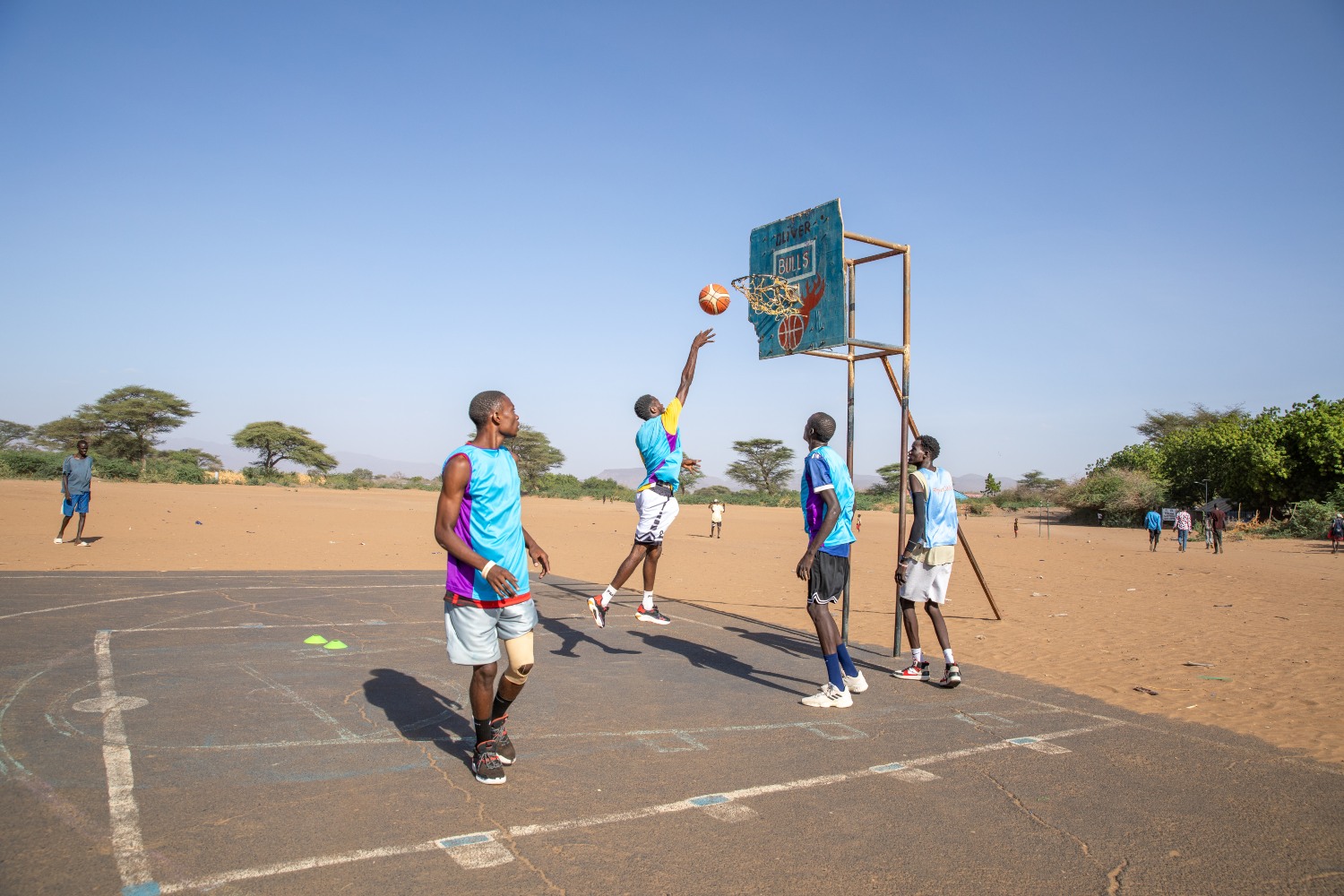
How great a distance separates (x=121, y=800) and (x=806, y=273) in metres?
7.54

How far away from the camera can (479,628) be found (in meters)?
4.48

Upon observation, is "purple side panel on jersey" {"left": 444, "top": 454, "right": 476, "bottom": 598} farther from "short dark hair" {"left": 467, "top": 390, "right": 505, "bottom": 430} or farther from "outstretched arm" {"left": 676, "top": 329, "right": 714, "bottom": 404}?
"outstretched arm" {"left": 676, "top": 329, "right": 714, "bottom": 404}

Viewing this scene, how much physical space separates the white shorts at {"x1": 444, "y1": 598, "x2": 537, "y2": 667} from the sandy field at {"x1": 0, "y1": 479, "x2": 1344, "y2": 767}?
412 centimetres

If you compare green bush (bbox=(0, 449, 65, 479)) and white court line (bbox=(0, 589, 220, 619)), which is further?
green bush (bbox=(0, 449, 65, 479))

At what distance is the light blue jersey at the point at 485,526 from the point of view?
14.7ft

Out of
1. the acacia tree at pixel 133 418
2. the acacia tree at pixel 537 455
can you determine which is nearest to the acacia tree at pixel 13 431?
the acacia tree at pixel 133 418

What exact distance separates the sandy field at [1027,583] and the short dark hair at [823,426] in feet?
7.83

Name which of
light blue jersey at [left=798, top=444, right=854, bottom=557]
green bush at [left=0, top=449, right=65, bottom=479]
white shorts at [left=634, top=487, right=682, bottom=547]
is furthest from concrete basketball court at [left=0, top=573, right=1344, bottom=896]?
green bush at [left=0, top=449, right=65, bottom=479]

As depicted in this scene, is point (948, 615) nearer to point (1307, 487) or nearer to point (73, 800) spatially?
point (73, 800)

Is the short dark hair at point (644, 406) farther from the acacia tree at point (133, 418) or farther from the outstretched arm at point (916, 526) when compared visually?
the acacia tree at point (133, 418)

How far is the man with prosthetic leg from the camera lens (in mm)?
4406

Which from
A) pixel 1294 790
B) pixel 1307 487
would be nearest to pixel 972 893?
pixel 1294 790

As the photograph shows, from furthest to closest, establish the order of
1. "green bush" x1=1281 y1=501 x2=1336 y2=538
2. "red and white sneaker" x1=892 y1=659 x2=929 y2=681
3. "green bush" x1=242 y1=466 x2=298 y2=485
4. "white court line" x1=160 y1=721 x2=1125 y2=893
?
"green bush" x1=242 y1=466 x2=298 y2=485 → "green bush" x1=1281 y1=501 x2=1336 y2=538 → "red and white sneaker" x1=892 y1=659 x2=929 y2=681 → "white court line" x1=160 y1=721 x2=1125 y2=893

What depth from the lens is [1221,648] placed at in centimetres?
973
